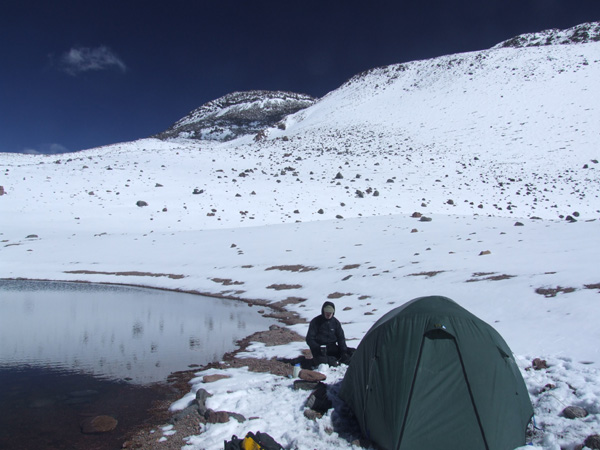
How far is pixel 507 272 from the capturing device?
15242mm

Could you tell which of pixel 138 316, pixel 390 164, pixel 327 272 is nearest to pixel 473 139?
pixel 390 164

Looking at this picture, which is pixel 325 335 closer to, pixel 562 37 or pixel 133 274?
pixel 133 274

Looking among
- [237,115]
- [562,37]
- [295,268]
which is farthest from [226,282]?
[237,115]

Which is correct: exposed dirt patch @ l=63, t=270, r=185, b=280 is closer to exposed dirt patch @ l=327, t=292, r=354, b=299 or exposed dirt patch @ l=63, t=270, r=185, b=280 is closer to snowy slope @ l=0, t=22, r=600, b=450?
snowy slope @ l=0, t=22, r=600, b=450

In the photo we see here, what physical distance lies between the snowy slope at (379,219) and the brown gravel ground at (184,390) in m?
0.48

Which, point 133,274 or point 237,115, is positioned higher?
point 237,115

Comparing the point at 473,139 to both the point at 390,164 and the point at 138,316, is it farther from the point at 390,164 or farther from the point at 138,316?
the point at 138,316

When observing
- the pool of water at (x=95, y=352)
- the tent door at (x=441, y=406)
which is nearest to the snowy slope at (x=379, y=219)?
the tent door at (x=441, y=406)

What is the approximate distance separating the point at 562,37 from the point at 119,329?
117m

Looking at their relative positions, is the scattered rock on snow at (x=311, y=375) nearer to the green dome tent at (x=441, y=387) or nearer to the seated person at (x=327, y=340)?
the seated person at (x=327, y=340)

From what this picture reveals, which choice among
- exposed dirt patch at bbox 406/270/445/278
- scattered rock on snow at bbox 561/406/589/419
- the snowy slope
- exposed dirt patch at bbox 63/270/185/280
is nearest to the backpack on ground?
the snowy slope

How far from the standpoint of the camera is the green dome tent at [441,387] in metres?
5.85

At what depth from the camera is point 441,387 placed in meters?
6.05

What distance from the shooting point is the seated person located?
970 cm
